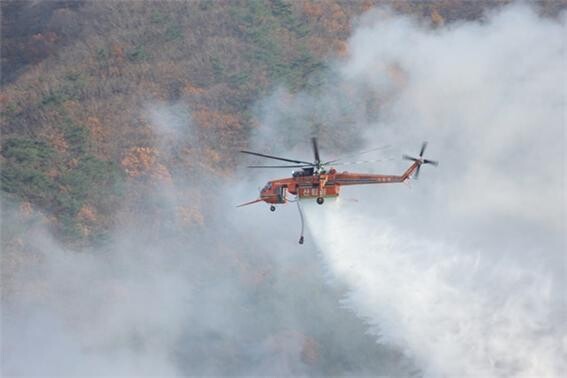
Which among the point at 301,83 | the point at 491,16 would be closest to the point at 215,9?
the point at 301,83

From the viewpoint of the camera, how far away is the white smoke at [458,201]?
46719 mm

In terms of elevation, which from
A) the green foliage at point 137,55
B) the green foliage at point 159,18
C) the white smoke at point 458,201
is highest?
the green foliage at point 159,18

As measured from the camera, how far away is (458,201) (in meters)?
65.3

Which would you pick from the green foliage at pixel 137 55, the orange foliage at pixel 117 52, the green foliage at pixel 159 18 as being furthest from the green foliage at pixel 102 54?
the green foliage at pixel 159 18


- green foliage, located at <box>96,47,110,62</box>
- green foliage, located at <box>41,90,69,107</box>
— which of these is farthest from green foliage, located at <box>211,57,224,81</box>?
green foliage, located at <box>41,90,69,107</box>

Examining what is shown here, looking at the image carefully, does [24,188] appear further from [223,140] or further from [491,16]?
[491,16]

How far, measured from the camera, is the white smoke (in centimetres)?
4672

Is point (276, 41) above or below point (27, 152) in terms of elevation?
above

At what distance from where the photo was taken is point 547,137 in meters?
69.9

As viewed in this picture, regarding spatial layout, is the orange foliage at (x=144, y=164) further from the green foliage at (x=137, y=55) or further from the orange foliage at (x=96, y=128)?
the green foliage at (x=137, y=55)

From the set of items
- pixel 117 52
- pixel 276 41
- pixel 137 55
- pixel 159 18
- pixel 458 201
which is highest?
pixel 159 18

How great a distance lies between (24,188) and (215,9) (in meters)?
27.9

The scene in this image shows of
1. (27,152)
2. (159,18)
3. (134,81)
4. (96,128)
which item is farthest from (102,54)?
(27,152)

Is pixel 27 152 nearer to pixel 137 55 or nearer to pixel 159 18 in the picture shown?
pixel 137 55
